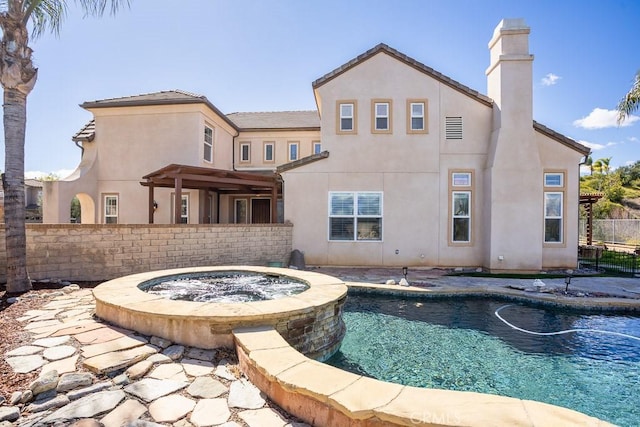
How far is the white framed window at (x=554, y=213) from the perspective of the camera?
41.7 feet

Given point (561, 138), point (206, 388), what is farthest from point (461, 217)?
point (206, 388)

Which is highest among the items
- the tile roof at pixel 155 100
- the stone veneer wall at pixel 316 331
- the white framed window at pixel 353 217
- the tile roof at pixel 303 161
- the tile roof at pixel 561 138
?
the tile roof at pixel 155 100

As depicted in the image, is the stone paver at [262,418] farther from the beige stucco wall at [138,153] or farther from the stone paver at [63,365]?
the beige stucco wall at [138,153]

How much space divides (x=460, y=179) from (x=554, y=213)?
12.6 ft

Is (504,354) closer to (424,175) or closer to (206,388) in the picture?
(206,388)

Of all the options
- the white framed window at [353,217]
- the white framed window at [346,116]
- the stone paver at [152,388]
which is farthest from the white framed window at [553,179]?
the stone paver at [152,388]

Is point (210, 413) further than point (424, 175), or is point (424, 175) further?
point (424, 175)

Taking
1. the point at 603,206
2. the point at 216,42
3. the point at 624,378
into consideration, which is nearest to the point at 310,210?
the point at 216,42

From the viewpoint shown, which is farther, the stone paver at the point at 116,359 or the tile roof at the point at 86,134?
the tile roof at the point at 86,134

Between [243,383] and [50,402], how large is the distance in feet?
5.34

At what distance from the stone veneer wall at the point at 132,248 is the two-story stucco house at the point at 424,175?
195 centimetres

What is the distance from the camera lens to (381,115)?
13.3 m

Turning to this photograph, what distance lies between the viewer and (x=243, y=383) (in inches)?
126

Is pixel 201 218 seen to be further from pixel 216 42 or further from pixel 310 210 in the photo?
pixel 216 42
